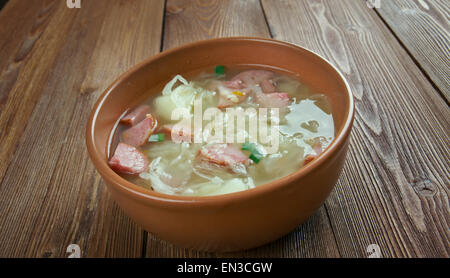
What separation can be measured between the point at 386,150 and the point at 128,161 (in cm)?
68

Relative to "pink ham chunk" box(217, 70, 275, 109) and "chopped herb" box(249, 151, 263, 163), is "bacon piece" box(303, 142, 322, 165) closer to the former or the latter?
"chopped herb" box(249, 151, 263, 163)

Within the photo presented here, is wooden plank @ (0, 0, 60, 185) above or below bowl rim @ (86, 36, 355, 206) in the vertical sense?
below

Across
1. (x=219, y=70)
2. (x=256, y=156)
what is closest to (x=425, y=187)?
(x=256, y=156)

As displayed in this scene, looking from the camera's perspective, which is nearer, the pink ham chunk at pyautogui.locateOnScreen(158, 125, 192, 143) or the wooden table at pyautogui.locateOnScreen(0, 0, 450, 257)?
the wooden table at pyautogui.locateOnScreen(0, 0, 450, 257)

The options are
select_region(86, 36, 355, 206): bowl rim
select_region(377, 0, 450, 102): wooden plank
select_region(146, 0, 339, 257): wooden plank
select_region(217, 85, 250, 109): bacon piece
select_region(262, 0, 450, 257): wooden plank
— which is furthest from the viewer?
select_region(146, 0, 339, 257): wooden plank

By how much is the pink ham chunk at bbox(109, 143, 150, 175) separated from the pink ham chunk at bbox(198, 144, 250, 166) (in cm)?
14

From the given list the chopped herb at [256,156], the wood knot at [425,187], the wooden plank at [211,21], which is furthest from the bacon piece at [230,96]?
the wood knot at [425,187]

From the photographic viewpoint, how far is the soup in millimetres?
981

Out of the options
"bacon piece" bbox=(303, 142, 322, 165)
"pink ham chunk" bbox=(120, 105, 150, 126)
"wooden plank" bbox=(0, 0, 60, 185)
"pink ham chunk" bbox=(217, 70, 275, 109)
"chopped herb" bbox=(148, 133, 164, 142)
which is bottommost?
"wooden plank" bbox=(0, 0, 60, 185)

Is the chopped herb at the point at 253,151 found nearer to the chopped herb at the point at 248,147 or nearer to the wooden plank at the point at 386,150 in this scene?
the chopped herb at the point at 248,147

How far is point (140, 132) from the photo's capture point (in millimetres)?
1129

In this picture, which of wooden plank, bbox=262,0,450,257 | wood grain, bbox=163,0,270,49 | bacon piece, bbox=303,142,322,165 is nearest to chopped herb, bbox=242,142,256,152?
bacon piece, bbox=303,142,322,165

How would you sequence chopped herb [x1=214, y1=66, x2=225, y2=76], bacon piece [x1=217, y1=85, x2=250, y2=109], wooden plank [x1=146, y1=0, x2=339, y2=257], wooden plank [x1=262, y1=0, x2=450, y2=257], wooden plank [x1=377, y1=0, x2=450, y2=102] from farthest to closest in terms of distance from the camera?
wooden plank [x1=146, y1=0, x2=339, y2=257], wooden plank [x1=377, y1=0, x2=450, y2=102], chopped herb [x1=214, y1=66, x2=225, y2=76], bacon piece [x1=217, y1=85, x2=250, y2=109], wooden plank [x1=262, y1=0, x2=450, y2=257]

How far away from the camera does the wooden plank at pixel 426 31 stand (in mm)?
1468
